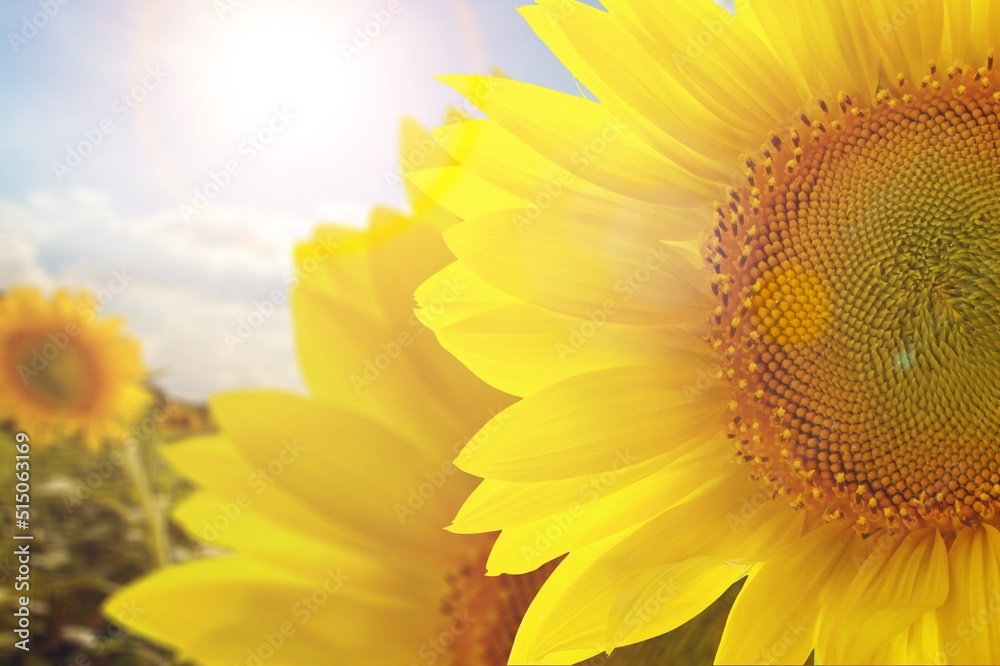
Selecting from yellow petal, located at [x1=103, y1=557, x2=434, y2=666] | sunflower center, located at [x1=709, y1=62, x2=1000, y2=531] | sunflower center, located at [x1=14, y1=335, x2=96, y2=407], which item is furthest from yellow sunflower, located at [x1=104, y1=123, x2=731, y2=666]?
sunflower center, located at [x1=14, y1=335, x2=96, y2=407]

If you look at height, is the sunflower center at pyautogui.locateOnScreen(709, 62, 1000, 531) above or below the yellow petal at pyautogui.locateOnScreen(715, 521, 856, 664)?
above

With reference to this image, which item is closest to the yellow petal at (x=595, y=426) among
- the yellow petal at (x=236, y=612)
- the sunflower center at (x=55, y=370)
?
the yellow petal at (x=236, y=612)

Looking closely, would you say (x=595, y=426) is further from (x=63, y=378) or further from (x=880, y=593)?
(x=63, y=378)

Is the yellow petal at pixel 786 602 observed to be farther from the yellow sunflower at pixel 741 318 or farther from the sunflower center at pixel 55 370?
the sunflower center at pixel 55 370

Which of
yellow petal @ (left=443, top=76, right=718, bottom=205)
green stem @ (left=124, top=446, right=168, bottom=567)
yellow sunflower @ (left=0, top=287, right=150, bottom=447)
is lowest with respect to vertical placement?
green stem @ (left=124, top=446, right=168, bottom=567)

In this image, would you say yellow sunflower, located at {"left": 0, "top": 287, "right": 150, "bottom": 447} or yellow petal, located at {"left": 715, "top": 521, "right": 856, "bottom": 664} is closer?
yellow petal, located at {"left": 715, "top": 521, "right": 856, "bottom": 664}

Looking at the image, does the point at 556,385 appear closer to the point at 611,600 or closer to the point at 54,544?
the point at 611,600

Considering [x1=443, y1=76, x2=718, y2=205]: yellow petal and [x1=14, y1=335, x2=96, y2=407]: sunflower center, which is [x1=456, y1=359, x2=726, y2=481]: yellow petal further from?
[x1=14, y1=335, x2=96, y2=407]: sunflower center
